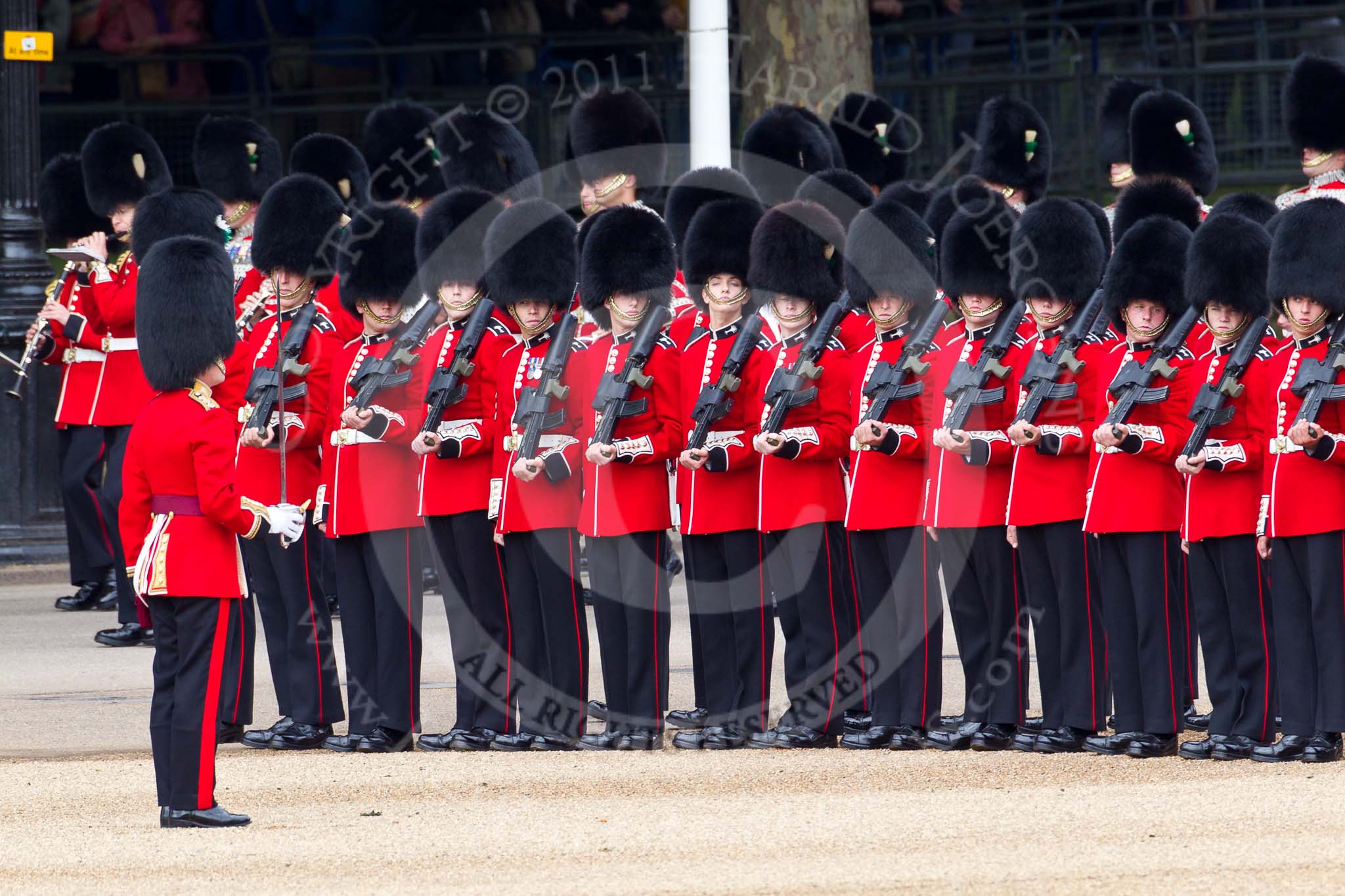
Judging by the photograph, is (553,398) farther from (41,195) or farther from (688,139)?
(688,139)

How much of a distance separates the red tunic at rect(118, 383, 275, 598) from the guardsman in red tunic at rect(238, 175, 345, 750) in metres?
1.01

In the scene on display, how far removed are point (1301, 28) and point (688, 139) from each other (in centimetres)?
307

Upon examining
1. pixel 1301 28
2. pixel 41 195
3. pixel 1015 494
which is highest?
pixel 1301 28

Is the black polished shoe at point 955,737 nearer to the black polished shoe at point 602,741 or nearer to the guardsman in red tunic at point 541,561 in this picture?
the black polished shoe at point 602,741

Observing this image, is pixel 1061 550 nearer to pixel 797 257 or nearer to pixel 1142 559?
pixel 1142 559

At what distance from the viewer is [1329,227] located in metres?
→ 6.15

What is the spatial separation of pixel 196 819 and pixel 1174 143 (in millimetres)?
4079

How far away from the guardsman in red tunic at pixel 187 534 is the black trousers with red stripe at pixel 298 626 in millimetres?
1035

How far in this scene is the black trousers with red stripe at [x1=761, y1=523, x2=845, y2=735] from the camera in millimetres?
6594

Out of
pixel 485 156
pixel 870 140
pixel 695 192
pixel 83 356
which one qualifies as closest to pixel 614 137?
pixel 485 156

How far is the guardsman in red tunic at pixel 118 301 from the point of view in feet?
27.8

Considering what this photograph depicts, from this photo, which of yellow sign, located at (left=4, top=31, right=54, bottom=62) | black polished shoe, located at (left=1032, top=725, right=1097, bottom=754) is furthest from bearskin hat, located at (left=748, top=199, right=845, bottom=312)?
yellow sign, located at (left=4, top=31, right=54, bottom=62)

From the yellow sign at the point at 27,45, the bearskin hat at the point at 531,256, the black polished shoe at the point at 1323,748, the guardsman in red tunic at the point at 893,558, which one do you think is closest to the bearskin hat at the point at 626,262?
the bearskin hat at the point at 531,256

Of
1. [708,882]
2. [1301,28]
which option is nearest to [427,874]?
[708,882]
